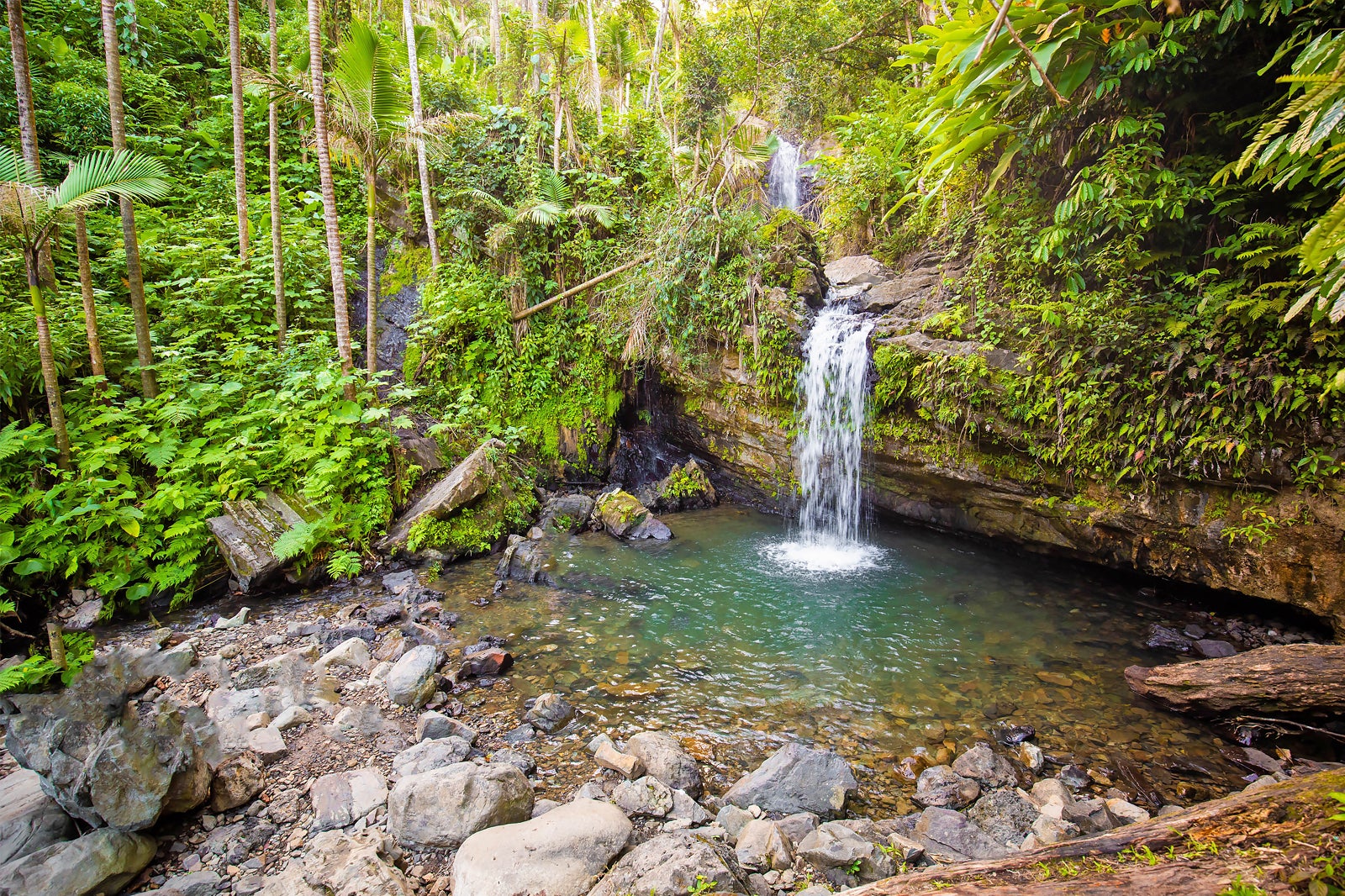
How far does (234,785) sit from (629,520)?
19.4ft

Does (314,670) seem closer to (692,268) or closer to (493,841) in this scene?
(493,841)

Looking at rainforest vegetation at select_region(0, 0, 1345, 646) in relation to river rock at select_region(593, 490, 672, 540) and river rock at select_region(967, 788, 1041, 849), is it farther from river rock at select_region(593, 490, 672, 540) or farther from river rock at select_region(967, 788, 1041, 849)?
river rock at select_region(967, 788, 1041, 849)

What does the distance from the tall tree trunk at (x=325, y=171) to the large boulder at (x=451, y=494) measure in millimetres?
1821

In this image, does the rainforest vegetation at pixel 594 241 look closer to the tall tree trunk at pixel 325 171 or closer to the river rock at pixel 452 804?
the tall tree trunk at pixel 325 171

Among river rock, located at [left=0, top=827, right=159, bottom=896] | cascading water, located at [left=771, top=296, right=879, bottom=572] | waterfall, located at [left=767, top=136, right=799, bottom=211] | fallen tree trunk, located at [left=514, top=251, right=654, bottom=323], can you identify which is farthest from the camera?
waterfall, located at [left=767, top=136, right=799, bottom=211]

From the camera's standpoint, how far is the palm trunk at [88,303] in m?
6.31

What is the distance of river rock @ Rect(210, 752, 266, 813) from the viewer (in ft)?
10.2

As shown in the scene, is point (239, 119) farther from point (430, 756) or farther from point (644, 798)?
point (644, 798)

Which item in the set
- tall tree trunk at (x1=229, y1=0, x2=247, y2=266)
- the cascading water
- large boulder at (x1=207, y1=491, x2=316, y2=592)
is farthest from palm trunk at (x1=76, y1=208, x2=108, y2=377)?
the cascading water

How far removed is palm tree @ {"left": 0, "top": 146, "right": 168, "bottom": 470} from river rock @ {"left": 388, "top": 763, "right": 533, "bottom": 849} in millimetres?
6623

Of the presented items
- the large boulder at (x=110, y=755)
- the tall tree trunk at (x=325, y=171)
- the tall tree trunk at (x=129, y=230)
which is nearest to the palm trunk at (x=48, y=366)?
the tall tree trunk at (x=129, y=230)

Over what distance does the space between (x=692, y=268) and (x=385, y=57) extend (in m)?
5.48

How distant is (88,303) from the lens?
258 inches

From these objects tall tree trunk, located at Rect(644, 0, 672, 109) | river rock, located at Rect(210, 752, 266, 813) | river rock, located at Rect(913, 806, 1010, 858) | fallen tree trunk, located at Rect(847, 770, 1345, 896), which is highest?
tall tree trunk, located at Rect(644, 0, 672, 109)
